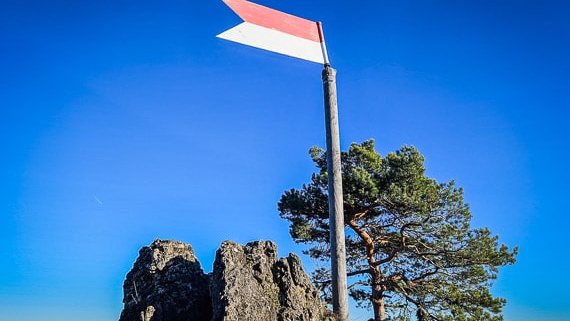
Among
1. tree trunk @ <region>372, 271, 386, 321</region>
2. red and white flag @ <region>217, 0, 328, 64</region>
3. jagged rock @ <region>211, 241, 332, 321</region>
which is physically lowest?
jagged rock @ <region>211, 241, 332, 321</region>

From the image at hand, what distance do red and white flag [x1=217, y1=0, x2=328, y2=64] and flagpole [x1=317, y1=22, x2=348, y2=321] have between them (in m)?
0.46

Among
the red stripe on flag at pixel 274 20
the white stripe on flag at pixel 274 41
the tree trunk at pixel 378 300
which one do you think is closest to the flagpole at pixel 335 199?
the white stripe on flag at pixel 274 41

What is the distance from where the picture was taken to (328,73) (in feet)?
29.5

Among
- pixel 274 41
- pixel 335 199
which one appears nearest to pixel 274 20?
pixel 274 41

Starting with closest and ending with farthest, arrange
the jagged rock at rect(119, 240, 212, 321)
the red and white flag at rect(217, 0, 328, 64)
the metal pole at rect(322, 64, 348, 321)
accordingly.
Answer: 1. the metal pole at rect(322, 64, 348, 321)
2. the red and white flag at rect(217, 0, 328, 64)
3. the jagged rock at rect(119, 240, 212, 321)

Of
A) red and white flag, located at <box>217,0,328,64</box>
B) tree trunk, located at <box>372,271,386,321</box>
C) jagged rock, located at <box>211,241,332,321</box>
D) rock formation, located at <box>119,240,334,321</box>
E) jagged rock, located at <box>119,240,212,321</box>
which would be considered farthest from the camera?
tree trunk, located at <box>372,271,386,321</box>

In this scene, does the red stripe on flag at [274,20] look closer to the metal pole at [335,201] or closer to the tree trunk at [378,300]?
the metal pole at [335,201]

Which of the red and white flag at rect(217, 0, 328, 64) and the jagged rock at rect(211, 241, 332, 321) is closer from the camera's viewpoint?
the jagged rock at rect(211, 241, 332, 321)

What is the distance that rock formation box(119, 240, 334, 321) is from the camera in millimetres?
8219

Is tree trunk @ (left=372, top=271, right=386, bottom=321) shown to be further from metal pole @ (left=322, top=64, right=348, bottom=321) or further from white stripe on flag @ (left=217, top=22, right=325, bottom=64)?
white stripe on flag @ (left=217, top=22, right=325, bottom=64)

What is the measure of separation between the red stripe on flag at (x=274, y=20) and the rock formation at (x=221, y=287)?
13.1ft

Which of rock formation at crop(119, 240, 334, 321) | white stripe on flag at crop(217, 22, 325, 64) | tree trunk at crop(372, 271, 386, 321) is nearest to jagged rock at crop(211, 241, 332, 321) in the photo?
rock formation at crop(119, 240, 334, 321)

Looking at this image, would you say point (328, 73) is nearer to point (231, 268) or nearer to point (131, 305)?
point (231, 268)

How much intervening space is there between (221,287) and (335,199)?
94.3 inches
